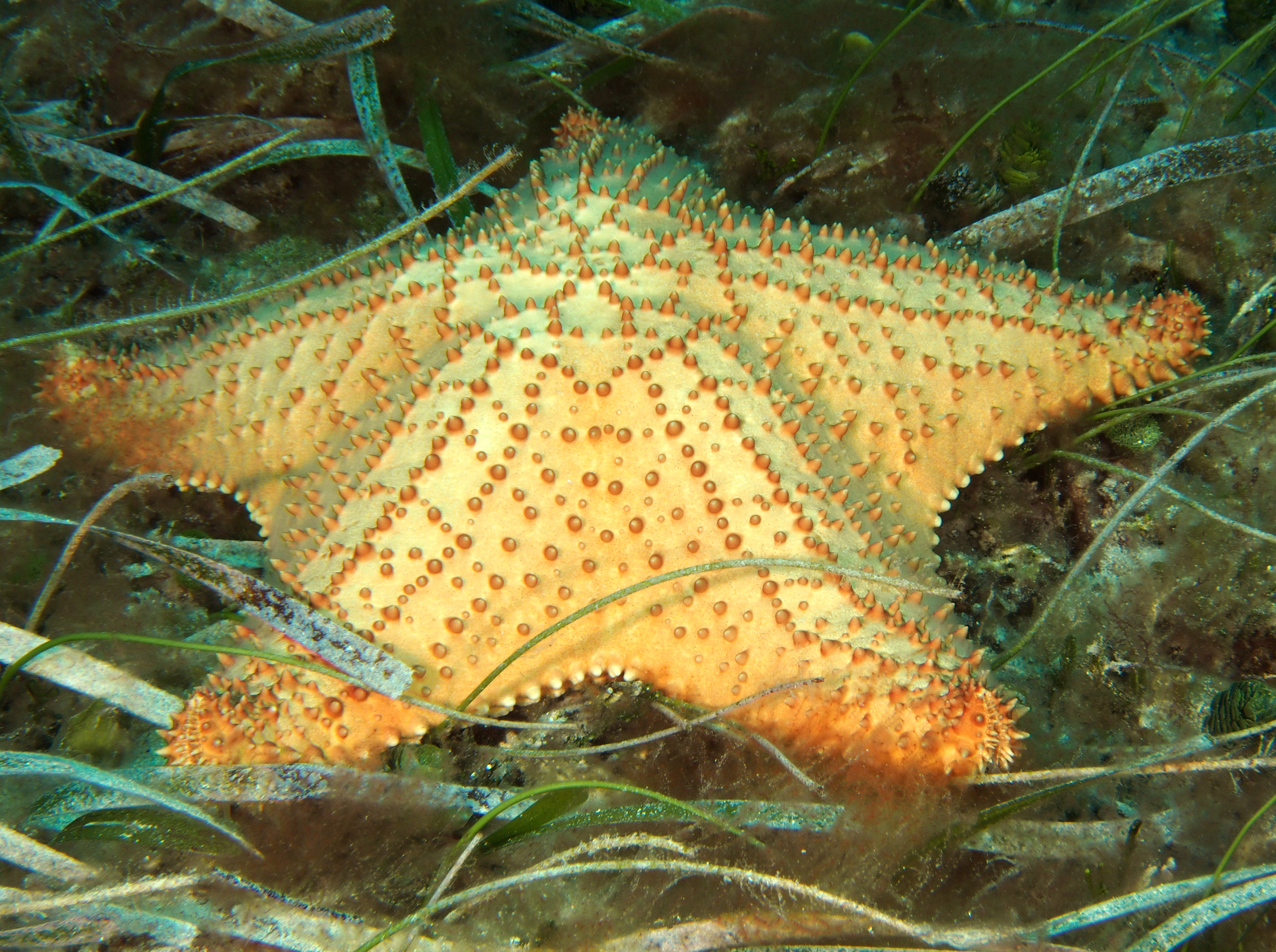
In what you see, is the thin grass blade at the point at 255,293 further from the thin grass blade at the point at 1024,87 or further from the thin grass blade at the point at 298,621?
the thin grass blade at the point at 1024,87

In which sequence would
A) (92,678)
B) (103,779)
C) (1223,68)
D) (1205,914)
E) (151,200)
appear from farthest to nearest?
1. (1223,68)
2. (151,200)
3. (92,678)
4. (103,779)
5. (1205,914)

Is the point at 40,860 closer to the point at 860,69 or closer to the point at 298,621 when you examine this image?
the point at 298,621

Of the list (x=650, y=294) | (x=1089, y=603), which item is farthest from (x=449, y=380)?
(x=1089, y=603)

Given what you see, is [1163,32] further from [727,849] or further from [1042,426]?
[727,849]

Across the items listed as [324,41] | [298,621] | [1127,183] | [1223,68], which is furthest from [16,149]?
[1223,68]

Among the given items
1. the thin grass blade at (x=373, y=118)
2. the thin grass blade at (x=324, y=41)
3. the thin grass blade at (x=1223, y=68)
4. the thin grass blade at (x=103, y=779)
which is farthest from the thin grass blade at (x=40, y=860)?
the thin grass blade at (x=1223, y=68)

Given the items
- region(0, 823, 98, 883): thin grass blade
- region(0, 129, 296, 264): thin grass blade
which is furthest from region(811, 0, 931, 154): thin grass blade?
region(0, 823, 98, 883): thin grass blade
